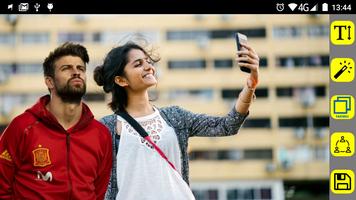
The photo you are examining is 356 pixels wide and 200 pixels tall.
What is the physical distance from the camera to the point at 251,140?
3809cm

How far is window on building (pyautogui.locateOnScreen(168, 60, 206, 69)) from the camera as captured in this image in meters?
38.1

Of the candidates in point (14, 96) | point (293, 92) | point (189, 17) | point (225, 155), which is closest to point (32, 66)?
point (14, 96)

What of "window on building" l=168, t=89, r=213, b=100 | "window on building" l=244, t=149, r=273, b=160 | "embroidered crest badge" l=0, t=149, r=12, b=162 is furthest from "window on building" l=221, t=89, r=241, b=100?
"embroidered crest badge" l=0, t=149, r=12, b=162

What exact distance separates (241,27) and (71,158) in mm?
35119

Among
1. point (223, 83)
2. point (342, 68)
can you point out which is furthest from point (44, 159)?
point (223, 83)

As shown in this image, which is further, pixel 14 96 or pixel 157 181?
pixel 14 96

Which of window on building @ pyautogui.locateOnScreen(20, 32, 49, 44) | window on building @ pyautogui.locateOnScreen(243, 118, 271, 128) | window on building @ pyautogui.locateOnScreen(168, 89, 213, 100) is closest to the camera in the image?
window on building @ pyautogui.locateOnScreen(20, 32, 49, 44)

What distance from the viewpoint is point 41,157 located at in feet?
11.9

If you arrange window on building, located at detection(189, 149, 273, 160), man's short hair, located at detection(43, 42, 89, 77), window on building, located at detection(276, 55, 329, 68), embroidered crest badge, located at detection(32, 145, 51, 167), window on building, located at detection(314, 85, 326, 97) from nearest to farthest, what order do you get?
embroidered crest badge, located at detection(32, 145, 51, 167), man's short hair, located at detection(43, 42, 89, 77), window on building, located at detection(189, 149, 273, 160), window on building, located at detection(276, 55, 329, 68), window on building, located at detection(314, 85, 326, 97)

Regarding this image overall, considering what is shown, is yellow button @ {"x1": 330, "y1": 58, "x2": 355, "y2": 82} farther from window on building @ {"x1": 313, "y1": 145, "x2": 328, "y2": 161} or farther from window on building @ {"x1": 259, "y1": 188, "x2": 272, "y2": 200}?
window on building @ {"x1": 259, "y1": 188, "x2": 272, "y2": 200}

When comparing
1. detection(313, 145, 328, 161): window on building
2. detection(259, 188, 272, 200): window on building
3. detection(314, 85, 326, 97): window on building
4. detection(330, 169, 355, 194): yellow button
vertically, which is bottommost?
detection(259, 188, 272, 200): window on building

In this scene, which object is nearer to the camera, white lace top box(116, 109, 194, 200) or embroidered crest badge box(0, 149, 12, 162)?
embroidered crest badge box(0, 149, 12, 162)

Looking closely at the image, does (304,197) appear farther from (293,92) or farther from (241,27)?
(241,27)

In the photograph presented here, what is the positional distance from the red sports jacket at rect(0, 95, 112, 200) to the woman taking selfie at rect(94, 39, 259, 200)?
0.18 m
